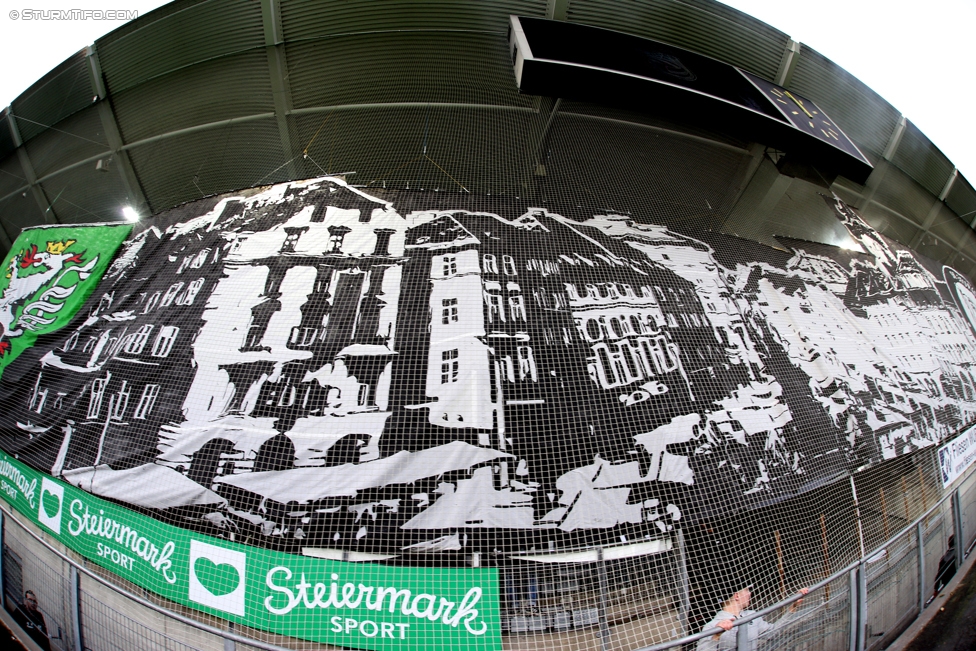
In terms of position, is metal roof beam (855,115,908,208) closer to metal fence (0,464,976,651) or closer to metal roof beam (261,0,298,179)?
metal fence (0,464,976,651)

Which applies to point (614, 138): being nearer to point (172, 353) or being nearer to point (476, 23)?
point (476, 23)

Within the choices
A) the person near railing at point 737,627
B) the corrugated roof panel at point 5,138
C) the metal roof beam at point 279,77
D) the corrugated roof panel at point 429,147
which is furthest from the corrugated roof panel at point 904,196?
the corrugated roof panel at point 5,138

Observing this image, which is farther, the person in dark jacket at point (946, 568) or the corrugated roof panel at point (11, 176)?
the corrugated roof panel at point (11, 176)

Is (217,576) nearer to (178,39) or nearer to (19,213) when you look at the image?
(178,39)

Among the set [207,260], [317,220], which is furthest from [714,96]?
[207,260]

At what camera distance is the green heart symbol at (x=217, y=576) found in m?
2.58

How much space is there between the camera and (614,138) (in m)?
4.58

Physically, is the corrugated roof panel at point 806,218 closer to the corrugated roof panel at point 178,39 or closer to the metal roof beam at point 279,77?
the metal roof beam at point 279,77

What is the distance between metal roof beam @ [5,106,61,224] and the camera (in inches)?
221

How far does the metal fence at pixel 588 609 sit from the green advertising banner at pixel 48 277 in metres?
2.45

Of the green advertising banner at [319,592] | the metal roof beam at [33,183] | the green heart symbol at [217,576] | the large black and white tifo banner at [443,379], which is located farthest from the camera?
the metal roof beam at [33,183]

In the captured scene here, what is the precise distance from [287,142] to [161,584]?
436 centimetres

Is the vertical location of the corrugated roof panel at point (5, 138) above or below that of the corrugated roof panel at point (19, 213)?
above

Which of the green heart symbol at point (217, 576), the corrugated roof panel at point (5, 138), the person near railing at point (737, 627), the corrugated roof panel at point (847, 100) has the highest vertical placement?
the corrugated roof panel at point (5, 138)
